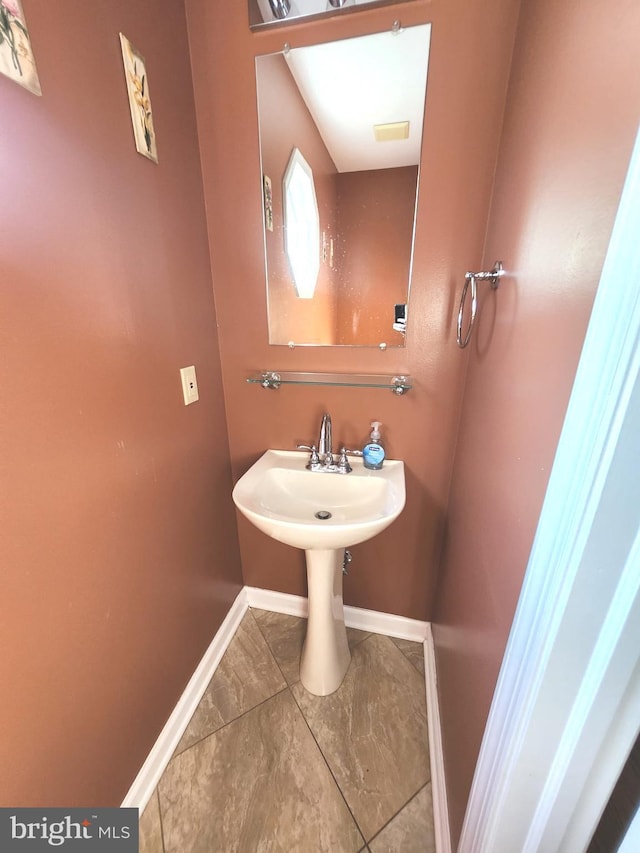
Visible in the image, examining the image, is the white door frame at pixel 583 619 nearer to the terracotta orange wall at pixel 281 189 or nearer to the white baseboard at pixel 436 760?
the white baseboard at pixel 436 760

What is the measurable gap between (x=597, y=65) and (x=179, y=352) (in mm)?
1040

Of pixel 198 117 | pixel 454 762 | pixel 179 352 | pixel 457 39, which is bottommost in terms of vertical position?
pixel 454 762

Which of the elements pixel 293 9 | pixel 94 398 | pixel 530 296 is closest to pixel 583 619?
pixel 530 296

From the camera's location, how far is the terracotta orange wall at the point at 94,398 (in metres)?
0.61

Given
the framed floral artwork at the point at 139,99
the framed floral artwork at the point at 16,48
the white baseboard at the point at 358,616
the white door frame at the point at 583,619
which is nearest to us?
the white door frame at the point at 583,619

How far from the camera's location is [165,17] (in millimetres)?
878

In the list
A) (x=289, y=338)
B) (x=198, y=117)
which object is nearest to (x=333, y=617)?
(x=289, y=338)

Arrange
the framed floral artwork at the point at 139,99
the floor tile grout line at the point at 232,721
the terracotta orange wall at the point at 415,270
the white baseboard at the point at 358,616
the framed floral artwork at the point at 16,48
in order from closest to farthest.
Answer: the framed floral artwork at the point at 16,48
the framed floral artwork at the point at 139,99
the terracotta orange wall at the point at 415,270
the floor tile grout line at the point at 232,721
the white baseboard at the point at 358,616

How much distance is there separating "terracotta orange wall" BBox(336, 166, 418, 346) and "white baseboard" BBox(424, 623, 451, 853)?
4.15ft

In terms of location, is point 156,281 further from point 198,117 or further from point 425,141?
point 425,141

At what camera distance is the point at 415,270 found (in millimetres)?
1042

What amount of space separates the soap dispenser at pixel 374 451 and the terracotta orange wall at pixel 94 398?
617 mm

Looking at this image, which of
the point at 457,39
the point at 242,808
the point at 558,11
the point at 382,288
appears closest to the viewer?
the point at 558,11

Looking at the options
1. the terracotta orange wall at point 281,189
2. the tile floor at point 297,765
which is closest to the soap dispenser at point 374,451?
the terracotta orange wall at point 281,189
